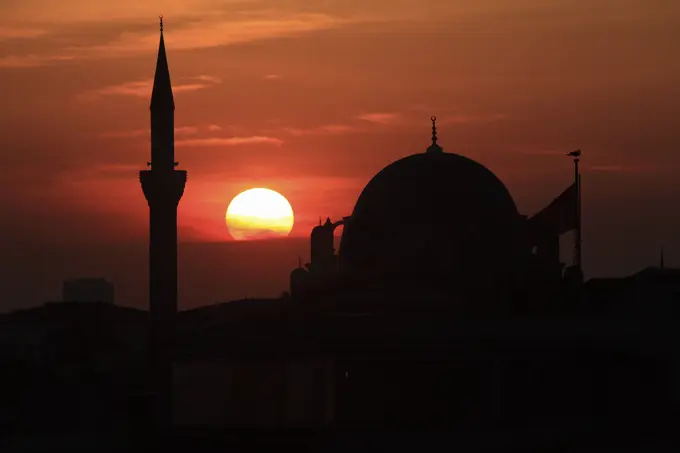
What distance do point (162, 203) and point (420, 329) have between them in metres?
7.75

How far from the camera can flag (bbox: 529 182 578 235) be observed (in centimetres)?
3906

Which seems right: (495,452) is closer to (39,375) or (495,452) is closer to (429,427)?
(429,427)

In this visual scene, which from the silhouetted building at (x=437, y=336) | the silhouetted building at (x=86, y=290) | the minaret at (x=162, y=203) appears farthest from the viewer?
the silhouetted building at (x=86, y=290)

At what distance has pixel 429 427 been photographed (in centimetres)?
3170

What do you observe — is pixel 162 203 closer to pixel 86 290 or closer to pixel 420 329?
pixel 420 329

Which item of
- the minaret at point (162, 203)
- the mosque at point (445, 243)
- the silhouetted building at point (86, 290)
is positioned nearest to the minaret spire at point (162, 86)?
the minaret at point (162, 203)

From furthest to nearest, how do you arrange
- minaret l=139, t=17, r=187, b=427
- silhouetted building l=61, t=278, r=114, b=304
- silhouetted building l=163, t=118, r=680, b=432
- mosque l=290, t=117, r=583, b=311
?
silhouetted building l=61, t=278, r=114, b=304 → minaret l=139, t=17, r=187, b=427 → mosque l=290, t=117, r=583, b=311 → silhouetted building l=163, t=118, r=680, b=432

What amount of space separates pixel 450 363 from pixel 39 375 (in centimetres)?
1220

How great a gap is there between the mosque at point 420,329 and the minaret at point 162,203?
1.6 inches

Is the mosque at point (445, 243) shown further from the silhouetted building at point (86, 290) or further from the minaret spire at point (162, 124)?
the silhouetted building at point (86, 290)

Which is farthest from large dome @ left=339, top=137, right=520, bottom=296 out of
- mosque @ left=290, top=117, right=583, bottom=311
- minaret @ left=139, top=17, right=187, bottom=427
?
minaret @ left=139, top=17, right=187, bottom=427

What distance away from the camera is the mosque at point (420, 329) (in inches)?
1273

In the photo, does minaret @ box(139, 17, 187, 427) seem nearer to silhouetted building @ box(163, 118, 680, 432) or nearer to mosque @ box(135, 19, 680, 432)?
mosque @ box(135, 19, 680, 432)

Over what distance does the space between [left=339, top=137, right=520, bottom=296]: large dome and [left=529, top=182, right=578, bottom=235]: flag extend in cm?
197
